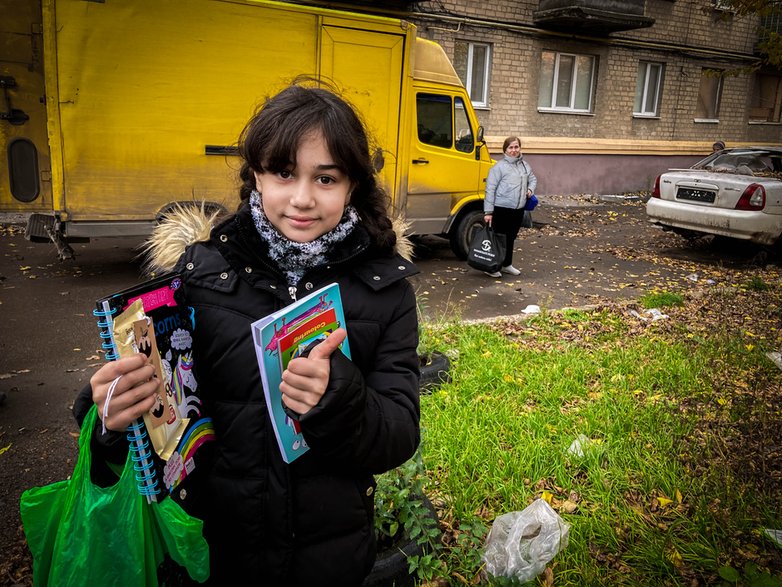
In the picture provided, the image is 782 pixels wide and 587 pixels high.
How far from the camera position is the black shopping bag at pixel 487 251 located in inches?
307

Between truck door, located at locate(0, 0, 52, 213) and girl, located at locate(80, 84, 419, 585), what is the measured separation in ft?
28.6

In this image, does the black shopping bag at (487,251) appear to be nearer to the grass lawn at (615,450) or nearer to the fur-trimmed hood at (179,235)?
the grass lawn at (615,450)

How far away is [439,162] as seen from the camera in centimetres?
888

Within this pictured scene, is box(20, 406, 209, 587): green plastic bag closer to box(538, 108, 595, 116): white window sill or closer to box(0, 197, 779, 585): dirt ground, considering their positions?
box(0, 197, 779, 585): dirt ground

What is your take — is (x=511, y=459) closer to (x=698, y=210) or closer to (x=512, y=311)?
(x=512, y=311)

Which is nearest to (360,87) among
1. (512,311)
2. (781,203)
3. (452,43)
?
(512,311)

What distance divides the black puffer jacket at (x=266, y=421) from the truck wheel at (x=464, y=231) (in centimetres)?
794

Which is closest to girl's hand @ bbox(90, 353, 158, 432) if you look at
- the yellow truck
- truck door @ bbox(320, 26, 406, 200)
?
the yellow truck

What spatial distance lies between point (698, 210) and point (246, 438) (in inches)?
389

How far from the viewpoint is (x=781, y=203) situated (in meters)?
9.09

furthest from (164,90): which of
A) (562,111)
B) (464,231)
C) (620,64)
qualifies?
(620,64)

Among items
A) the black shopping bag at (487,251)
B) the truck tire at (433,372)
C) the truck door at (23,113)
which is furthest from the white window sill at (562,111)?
the truck tire at (433,372)

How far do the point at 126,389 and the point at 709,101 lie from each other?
76.1 ft

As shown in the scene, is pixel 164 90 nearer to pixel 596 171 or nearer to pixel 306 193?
pixel 306 193
